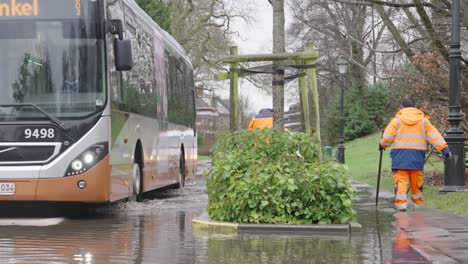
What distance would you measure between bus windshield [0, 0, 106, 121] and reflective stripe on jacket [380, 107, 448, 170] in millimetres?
4585

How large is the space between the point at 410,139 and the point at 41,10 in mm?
5921

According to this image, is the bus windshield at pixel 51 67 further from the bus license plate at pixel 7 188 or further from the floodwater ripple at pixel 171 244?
the floodwater ripple at pixel 171 244

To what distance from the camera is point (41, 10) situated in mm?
11742

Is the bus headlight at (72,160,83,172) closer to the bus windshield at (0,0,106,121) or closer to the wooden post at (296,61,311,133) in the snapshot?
the bus windshield at (0,0,106,121)

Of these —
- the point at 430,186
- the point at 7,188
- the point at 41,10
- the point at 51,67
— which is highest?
the point at 41,10

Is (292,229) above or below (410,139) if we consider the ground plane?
below

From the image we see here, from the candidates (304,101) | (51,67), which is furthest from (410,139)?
(51,67)

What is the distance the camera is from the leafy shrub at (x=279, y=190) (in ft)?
31.8

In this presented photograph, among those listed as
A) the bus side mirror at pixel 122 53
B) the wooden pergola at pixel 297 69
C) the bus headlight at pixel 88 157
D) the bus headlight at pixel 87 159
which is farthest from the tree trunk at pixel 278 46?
the bus headlight at pixel 88 157

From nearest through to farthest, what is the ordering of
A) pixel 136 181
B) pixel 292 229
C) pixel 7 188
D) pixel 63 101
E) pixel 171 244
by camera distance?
pixel 171 244 → pixel 292 229 → pixel 7 188 → pixel 63 101 → pixel 136 181

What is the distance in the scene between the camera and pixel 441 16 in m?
18.3

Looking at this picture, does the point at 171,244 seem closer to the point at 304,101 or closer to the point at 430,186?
the point at 304,101

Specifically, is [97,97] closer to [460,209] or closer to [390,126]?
[390,126]

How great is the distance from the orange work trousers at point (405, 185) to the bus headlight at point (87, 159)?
460 centimetres
